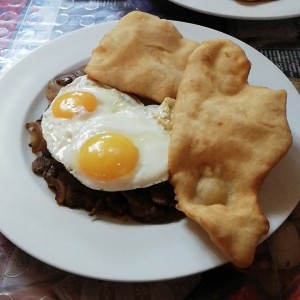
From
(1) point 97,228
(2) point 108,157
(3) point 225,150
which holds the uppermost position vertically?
(3) point 225,150

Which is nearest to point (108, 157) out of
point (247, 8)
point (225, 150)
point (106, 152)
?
point (106, 152)

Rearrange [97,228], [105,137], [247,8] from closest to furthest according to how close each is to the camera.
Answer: [97,228], [105,137], [247,8]

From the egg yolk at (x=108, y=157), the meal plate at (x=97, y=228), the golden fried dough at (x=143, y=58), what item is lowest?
the meal plate at (x=97, y=228)

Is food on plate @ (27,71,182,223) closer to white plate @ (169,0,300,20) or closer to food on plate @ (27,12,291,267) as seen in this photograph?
food on plate @ (27,12,291,267)

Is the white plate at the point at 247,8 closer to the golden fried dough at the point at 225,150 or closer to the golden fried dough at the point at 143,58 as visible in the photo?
the golden fried dough at the point at 143,58

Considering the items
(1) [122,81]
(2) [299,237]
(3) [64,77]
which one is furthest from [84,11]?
(2) [299,237]

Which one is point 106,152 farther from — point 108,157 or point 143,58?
point 143,58

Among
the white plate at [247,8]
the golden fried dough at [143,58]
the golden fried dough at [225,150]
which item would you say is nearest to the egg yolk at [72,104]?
the golden fried dough at [143,58]

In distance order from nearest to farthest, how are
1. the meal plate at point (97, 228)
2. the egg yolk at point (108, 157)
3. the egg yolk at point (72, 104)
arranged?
the meal plate at point (97, 228), the egg yolk at point (108, 157), the egg yolk at point (72, 104)
